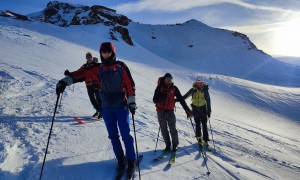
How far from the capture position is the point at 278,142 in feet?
49.8

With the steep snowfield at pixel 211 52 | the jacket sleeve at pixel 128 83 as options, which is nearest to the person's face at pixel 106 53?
the jacket sleeve at pixel 128 83

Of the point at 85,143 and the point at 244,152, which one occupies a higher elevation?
the point at 85,143

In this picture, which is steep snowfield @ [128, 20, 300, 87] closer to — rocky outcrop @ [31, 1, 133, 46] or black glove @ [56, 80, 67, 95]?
rocky outcrop @ [31, 1, 133, 46]

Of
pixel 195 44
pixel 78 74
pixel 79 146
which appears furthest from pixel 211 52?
pixel 78 74

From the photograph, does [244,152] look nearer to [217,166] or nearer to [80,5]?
[217,166]

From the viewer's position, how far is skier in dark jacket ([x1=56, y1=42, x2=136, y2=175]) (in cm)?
522

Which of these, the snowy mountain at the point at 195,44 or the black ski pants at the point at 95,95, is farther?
the snowy mountain at the point at 195,44

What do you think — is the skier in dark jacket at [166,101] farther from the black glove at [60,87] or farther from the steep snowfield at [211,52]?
the steep snowfield at [211,52]

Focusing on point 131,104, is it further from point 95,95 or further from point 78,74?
point 95,95

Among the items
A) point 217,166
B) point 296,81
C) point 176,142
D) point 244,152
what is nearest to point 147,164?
point 176,142

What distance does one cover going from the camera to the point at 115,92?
531 centimetres

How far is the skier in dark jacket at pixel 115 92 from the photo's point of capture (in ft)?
17.1

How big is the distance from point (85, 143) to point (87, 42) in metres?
32.5

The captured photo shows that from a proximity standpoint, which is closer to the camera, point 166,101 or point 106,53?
point 106,53
